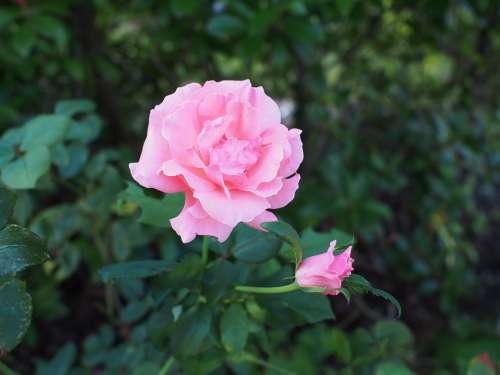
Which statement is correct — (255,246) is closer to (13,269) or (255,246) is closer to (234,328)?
(234,328)

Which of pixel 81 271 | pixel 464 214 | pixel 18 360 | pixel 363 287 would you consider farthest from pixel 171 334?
pixel 464 214

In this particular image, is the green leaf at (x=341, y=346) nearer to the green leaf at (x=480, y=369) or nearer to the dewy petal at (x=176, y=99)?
the green leaf at (x=480, y=369)

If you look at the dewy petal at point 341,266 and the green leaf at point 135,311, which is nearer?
the dewy petal at point 341,266

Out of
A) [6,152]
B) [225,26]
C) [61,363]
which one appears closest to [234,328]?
[6,152]

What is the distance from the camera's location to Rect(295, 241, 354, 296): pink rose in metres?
0.73

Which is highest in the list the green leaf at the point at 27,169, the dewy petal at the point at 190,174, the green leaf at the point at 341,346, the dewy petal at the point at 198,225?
the dewy petal at the point at 190,174

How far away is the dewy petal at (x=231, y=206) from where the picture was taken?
70cm

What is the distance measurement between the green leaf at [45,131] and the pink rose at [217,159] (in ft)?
1.42

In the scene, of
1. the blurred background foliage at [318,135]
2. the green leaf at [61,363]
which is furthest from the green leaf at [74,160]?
the green leaf at [61,363]

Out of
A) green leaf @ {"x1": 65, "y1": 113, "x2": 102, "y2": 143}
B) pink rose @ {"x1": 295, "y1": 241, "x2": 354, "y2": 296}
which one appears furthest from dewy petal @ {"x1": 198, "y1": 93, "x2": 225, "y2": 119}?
green leaf @ {"x1": 65, "y1": 113, "x2": 102, "y2": 143}

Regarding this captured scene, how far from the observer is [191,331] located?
0.92 meters

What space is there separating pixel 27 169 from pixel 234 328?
45cm

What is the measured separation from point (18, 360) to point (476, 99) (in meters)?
2.12

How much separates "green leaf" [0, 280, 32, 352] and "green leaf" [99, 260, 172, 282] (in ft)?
0.46
